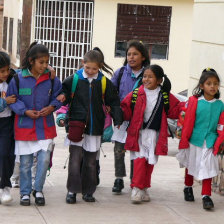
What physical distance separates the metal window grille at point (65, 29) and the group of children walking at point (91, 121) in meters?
16.7

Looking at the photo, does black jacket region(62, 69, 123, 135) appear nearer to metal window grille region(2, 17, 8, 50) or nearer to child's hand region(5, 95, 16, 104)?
child's hand region(5, 95, 16, 104)

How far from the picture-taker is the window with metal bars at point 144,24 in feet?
77.6

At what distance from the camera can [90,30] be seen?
24234 mm

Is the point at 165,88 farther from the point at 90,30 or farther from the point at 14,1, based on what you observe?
the point at 14,1

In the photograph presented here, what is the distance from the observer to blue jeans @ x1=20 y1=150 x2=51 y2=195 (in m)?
7.19

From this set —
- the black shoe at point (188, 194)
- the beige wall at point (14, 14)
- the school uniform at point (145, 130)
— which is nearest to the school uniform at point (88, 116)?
the school uniform at point (145, 130)

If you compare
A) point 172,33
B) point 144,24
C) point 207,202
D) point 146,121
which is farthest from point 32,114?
point 172,33

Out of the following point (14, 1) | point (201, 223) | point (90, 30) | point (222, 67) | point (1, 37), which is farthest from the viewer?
point (1, 37)

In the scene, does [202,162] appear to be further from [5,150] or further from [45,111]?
[5,150]

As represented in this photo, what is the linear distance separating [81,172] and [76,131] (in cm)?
59

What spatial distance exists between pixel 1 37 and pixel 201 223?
1254 inches

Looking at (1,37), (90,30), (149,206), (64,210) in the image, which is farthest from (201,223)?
(1,37)

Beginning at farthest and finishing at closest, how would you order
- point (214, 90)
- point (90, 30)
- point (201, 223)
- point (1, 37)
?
point (1, 37), point (90, 30), point (214, 90), point (201, 223)

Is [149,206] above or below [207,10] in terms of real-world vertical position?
below
